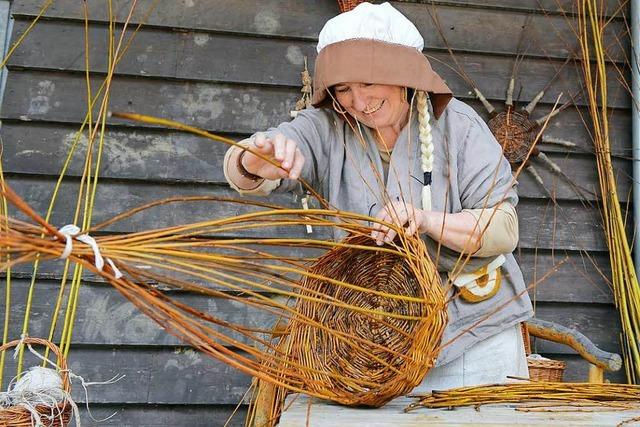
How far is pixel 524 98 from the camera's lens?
3012 millimetres

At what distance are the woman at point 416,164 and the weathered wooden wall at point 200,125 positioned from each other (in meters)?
1.09

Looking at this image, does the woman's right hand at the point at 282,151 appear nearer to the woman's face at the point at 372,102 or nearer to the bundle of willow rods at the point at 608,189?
the woman's face at the point at 372,102

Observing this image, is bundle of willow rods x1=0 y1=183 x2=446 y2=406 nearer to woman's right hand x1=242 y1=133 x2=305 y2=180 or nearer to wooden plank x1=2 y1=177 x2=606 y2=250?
woman's right hand x1=242 y1=133 x2=305 y2=180

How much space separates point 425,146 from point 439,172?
68mm

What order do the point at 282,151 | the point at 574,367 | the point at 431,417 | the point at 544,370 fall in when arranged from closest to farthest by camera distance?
the point at 431,417
the point at 282,151
the point at 544,370
the point at 574,367

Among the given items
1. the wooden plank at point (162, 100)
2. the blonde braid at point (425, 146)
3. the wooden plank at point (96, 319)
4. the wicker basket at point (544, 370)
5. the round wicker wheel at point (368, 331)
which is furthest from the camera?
the wooden plank at point (162, 100)

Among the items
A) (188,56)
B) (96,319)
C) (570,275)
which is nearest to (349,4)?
(188,56)

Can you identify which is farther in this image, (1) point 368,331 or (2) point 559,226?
(2) point 559,226

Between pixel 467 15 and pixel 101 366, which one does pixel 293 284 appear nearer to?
pixel 101 366

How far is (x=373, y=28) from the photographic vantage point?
162 cm

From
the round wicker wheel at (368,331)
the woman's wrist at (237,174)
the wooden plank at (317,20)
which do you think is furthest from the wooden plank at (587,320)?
the woman's wrist at (237,174)

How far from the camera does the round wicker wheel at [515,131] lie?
295 cm

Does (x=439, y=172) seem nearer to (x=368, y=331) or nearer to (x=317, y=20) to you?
(x=368, y=331)

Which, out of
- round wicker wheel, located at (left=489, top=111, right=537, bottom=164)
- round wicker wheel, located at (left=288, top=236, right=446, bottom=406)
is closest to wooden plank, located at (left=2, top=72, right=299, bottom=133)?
round wicker wheel, located at (left=489, top=111, right=537, bottom=164)
